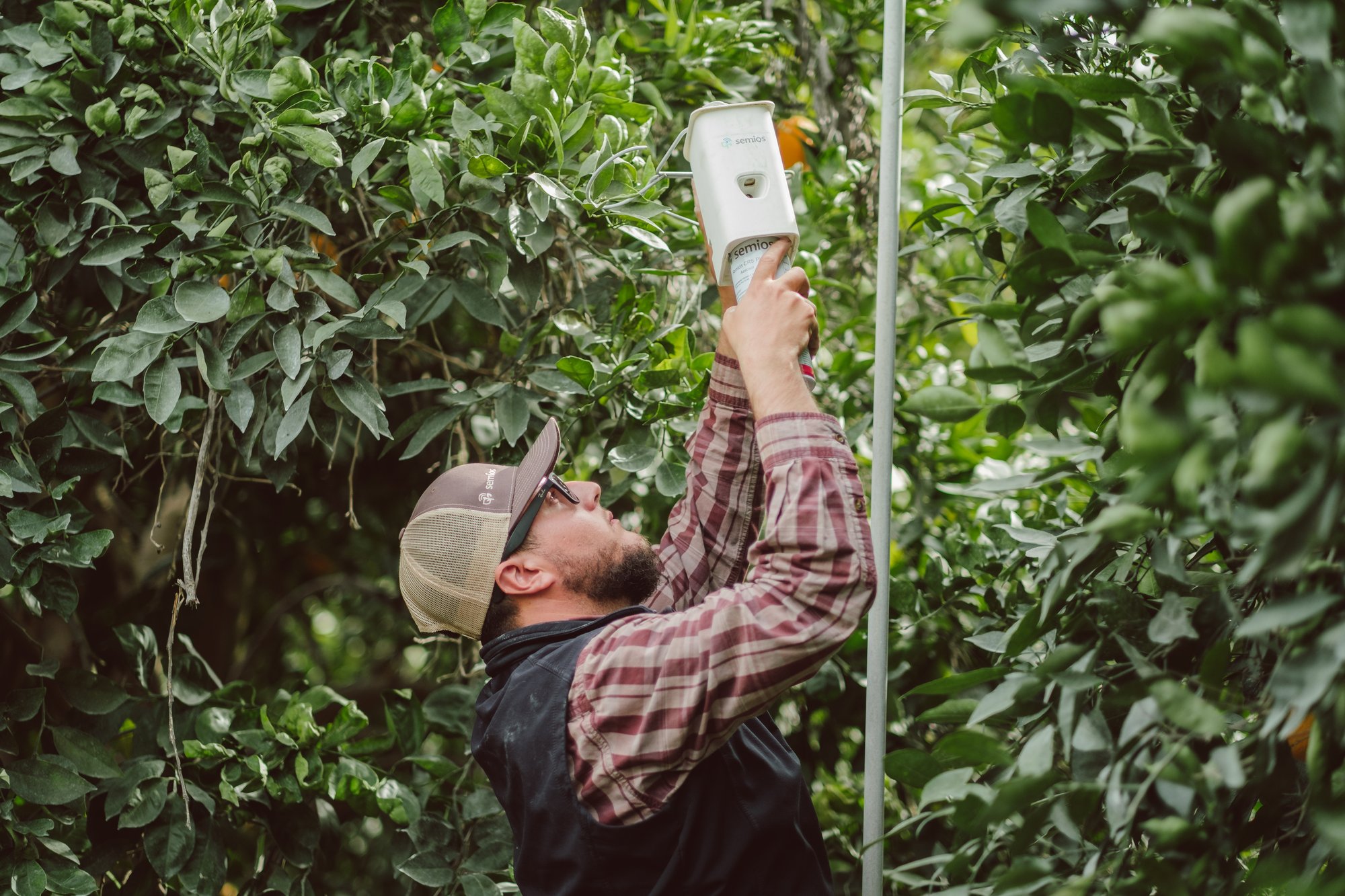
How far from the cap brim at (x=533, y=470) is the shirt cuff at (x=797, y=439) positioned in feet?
1.51

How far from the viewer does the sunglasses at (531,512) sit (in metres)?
1.61

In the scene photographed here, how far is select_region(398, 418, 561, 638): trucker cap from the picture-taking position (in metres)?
1.62

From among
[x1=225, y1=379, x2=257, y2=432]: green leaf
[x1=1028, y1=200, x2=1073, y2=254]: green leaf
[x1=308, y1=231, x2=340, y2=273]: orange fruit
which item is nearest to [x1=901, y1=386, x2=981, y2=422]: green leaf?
[x1=1028, y1=200, x2=1073, y2=254]: green leaf

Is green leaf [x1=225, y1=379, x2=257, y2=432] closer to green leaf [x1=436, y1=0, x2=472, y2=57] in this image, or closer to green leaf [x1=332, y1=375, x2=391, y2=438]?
green leaf [x1=332, y1=375, x2=391, y2=438]

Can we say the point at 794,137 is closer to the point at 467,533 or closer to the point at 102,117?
the point at 467,533

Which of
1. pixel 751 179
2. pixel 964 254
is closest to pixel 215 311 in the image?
pixel 751 179

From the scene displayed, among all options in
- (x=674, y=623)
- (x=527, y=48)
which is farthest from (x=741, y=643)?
(x=527, y=48)

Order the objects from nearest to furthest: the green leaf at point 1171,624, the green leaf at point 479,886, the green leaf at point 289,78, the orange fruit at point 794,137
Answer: the green leaf at point 1171,624, the green leaf at point 289,78, the green leaf at point 479,886, the orange fruit at point 794,137

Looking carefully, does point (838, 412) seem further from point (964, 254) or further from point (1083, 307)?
point (1083, 307)

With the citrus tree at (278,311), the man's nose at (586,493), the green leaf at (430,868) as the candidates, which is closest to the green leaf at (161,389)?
the citrus tree at (278,311)

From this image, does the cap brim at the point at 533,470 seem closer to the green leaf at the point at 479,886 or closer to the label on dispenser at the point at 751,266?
the label on dispenser at the point at 751,266

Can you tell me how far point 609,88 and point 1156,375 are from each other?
3.66 ft

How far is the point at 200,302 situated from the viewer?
5.11ft

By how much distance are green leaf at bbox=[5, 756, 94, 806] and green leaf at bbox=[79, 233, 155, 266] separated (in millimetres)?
836
